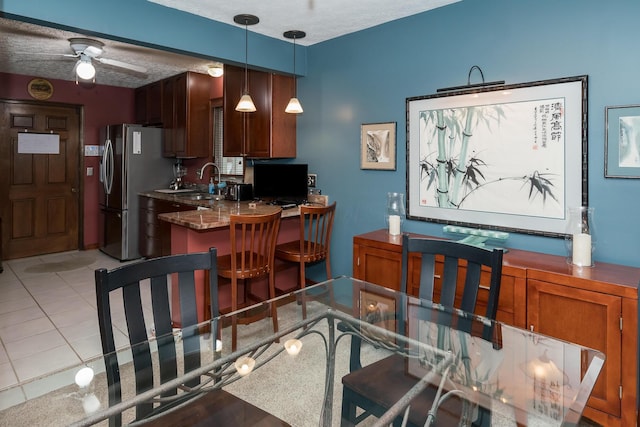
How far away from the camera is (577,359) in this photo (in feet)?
4.69

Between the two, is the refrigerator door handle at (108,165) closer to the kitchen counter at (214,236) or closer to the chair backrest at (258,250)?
the kitchen counter at (214,236)

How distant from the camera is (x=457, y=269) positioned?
185 cm

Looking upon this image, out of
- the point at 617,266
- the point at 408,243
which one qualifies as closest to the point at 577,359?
the point at 408,243

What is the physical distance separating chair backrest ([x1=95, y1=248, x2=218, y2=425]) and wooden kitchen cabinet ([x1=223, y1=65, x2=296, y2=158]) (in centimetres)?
241

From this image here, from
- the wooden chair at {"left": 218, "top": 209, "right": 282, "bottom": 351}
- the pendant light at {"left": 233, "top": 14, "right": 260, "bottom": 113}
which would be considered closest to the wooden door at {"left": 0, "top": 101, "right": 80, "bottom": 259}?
the pendant light at {"left": 233, "top": 14, "right": 260, "bottom": 113}

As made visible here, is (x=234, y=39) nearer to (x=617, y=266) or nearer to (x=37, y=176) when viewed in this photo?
(x=617, y=266)

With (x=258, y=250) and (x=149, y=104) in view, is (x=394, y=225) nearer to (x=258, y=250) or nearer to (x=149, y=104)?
(x=258, y=250)

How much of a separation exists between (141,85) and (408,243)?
5468 mm

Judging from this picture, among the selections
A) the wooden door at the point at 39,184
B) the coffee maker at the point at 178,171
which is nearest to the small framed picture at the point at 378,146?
the coffee maker at the point at 178,171

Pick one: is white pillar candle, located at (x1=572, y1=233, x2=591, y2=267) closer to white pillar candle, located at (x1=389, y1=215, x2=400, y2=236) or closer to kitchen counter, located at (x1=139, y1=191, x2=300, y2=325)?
white pillar candle, located at (x1=389, y1=215, x2=400, y2=236)

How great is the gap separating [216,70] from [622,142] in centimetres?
406

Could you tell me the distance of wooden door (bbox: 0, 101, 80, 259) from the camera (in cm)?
535

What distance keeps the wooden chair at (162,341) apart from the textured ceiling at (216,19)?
2.09 meters

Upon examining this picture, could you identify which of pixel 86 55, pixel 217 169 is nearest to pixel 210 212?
pixel 217 169
